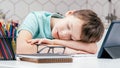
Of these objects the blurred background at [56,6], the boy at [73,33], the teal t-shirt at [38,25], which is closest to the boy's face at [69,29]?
the boy at [73,33]

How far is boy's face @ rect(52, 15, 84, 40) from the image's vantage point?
54.8 inches

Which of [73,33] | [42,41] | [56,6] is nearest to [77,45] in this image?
[73,33]

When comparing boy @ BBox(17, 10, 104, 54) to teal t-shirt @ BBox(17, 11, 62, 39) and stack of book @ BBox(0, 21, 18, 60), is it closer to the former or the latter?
teal t-shirt @ BBox(17, 11, 62, 39)

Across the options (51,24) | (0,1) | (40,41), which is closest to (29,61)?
(40,41)

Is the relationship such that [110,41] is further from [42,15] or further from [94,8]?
[94,8]

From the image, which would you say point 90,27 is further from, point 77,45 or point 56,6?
point 56,6

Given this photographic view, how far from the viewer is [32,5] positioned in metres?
2.32

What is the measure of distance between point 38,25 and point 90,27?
0.32 metres

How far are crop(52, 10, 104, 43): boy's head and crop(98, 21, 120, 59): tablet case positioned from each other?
0.49m

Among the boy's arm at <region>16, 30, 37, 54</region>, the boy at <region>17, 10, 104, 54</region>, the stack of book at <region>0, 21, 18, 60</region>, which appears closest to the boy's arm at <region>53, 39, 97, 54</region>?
the boy at <region>17, 10, 104, 54</region>

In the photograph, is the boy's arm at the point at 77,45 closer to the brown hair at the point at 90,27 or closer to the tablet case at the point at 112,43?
the brown hair at the point at 90,27

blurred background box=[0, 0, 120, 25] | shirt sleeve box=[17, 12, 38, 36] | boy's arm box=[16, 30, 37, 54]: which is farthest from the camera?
blurred background box=[0, 0, 120, 25]

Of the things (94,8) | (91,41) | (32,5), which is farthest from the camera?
(94,8)

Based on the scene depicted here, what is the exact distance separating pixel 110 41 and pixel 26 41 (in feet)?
2.14
